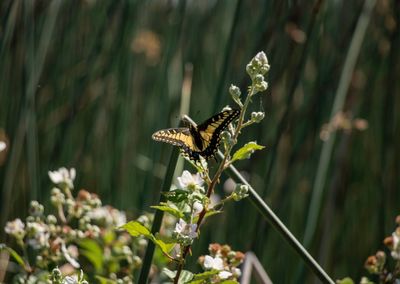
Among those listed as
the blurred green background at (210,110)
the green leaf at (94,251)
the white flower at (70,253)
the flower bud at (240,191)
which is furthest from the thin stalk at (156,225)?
the blurred green background at (210,110)

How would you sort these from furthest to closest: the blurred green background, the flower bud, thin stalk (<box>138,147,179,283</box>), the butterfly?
the blurred green background < the butterfly < thin stalk (<box>138,147,179,283</box>) < the flower bud

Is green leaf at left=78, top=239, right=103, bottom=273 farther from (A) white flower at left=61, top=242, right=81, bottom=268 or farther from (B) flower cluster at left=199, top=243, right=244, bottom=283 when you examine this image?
(B) flower cluster at left=199, top=243, right=244, bottom=283

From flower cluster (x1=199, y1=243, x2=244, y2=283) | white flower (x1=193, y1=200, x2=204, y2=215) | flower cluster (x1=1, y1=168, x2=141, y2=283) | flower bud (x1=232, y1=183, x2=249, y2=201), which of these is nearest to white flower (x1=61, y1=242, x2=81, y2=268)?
flower cluster (x1=1, y1=168, x2=141, y2=283)

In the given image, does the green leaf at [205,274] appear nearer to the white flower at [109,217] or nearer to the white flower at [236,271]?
the white flower at [236,271]

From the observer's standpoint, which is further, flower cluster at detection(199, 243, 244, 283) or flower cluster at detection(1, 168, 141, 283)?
flower cluster at detection(1, 168, 141, 283)

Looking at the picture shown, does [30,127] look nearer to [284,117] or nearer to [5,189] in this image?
[5,189]

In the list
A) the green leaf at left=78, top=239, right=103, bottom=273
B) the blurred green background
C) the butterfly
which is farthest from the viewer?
the blurred green background

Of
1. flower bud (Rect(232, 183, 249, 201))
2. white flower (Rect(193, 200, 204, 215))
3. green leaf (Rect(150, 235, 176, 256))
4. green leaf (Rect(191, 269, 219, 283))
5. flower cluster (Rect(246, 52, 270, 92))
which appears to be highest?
flower cluster (Rect(246, 52, 270, 92))

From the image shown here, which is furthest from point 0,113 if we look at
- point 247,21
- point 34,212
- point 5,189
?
point 34,212
